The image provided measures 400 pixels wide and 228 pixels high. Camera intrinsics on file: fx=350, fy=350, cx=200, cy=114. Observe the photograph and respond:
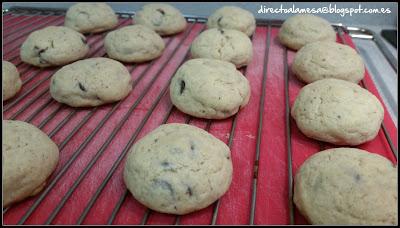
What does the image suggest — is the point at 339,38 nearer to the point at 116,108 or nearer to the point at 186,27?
the point at 186,27

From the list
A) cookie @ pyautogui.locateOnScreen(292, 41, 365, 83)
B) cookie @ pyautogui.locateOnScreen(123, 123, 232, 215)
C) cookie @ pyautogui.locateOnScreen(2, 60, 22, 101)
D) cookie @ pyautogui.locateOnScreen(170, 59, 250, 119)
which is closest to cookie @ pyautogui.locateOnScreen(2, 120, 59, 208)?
cookie @ pyautogui.locateOnScreen(123, 123, 232, 215)

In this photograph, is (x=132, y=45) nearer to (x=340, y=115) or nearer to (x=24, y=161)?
(x=24, y=161)

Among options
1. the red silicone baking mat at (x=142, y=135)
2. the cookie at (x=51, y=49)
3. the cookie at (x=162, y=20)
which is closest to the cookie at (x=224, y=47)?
the red silicone baking mat at (x=142, y=135)

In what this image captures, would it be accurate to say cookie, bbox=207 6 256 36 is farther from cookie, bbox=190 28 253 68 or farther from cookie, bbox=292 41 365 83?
cookie, bbox=292 41 365 83

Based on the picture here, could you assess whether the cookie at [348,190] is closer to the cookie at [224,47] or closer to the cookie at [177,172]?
the cookie at [177,172]

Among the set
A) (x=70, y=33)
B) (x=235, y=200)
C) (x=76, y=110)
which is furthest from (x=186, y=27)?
(x=235, y=200)

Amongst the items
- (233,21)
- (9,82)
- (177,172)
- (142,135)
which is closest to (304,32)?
(233,21)
